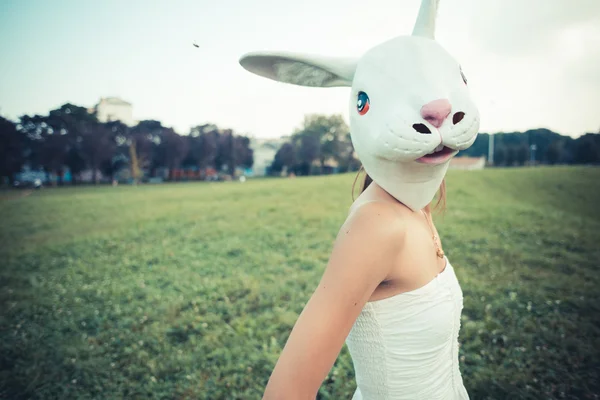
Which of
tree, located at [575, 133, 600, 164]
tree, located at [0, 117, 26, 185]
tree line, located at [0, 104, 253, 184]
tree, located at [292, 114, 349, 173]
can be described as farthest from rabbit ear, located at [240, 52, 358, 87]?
tree, located at [292, 114, 349, 173]

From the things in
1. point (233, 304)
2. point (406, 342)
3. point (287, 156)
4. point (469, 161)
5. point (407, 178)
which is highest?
point (287, 156)

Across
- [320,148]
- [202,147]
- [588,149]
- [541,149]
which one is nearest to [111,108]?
[202,147]

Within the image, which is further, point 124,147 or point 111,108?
point 124,147

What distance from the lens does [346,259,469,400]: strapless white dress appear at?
1.09 meters

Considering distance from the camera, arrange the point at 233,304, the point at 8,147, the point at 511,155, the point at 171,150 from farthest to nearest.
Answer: the point at 511,155 → the point at 171,150 → the point at 8,147 → the point at 233,304

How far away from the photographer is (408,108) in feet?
3.22

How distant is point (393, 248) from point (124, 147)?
47.0m

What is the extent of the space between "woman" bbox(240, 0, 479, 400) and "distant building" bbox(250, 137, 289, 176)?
2204 inches

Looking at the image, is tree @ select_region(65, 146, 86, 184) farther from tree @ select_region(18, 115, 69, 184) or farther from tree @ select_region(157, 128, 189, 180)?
tree @ select_region(157, 128, 189, 180)

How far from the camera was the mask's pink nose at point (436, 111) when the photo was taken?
3.15 ft

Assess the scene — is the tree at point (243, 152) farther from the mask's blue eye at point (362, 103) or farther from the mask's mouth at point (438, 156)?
the mask's mouth at point (438, 156)

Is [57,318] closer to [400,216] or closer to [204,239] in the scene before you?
[204,239]

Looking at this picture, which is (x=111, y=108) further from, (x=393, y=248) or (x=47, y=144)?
(x=393, y=248)

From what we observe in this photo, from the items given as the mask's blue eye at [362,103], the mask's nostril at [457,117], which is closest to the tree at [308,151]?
the mask's blue eye at [362,103]
